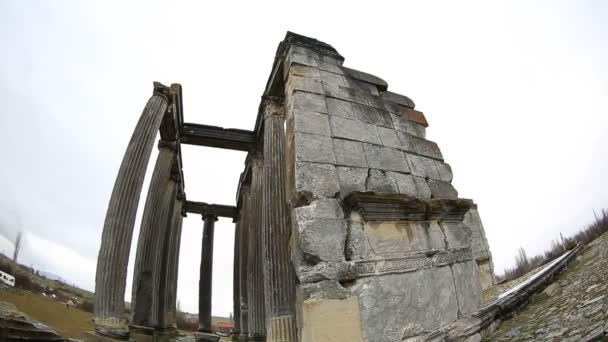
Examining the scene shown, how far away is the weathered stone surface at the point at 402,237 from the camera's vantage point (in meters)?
3.12

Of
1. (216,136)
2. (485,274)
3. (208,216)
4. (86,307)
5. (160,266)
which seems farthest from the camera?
(86,307)

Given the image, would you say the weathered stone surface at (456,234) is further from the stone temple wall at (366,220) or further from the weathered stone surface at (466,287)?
the weathered stone surface at (466,287)

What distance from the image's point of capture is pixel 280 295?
578 cm

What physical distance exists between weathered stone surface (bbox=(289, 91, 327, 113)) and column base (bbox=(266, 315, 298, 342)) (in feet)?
12.3

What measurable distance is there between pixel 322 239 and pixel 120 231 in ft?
17.7

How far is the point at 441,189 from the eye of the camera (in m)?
4.08

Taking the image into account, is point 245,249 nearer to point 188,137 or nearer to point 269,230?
point 188,137

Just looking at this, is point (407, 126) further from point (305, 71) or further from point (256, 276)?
point (256, 276)

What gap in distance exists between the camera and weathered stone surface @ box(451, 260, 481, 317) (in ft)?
11.0

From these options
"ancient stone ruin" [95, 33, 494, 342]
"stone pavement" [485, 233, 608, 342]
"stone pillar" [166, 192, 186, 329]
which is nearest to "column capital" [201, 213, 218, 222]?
"stone pillar" [166, 192, 186, 329]

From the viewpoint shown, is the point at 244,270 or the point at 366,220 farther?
the point at 244,270

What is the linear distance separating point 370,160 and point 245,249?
9764 millimetres

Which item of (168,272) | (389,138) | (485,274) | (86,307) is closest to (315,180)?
(389,138)

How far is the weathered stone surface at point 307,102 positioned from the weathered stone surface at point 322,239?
150 centimetres
